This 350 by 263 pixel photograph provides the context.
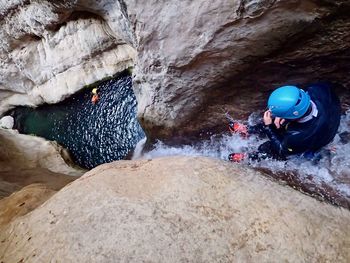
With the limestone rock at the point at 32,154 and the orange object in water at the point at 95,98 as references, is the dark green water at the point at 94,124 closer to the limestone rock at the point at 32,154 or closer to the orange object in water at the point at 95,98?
the orange object in water at the point at 95,98

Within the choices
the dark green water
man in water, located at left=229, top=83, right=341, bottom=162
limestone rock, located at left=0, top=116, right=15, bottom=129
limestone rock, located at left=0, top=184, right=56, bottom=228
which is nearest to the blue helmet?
man in water, located at left=229, top=83, right=341, bottom=162

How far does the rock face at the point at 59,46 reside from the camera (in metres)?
7.96

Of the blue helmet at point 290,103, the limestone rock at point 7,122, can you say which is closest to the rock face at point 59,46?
the limestone rock at point 7,122

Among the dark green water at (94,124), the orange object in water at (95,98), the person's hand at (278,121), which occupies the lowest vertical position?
the dark green water at (94,124)

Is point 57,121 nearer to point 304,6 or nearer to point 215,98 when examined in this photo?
point 215,98

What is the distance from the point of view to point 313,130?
13.9 ft

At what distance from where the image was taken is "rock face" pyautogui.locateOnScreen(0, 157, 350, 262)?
10.4 feet

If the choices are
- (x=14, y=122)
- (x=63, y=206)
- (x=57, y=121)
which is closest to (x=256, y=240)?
(x=63, y=206)

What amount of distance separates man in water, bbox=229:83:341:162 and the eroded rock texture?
52 cm

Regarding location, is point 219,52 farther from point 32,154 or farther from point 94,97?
point 32,154

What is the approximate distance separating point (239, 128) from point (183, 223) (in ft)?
9.19

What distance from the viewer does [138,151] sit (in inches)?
286

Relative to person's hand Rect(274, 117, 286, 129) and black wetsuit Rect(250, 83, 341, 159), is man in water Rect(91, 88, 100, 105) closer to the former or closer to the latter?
black wetsuit Rect(250, 83, 341, 159)

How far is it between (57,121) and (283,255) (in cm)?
783
